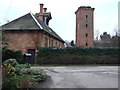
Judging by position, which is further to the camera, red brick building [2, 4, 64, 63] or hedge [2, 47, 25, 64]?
red brick building [2, 4, 64, 63]

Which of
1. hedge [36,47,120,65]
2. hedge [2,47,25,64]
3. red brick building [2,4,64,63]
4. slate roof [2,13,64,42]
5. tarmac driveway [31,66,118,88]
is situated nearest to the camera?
tarmac driveway [31,66,118,88]

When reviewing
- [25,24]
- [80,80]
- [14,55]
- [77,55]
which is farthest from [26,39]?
[80,80]

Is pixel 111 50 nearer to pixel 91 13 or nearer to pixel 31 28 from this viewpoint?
pixel 31 28

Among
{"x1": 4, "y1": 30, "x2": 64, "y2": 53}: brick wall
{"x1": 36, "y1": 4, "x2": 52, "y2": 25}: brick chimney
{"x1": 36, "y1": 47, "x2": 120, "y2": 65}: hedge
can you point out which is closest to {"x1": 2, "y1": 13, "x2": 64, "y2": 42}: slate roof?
{"x1": 4, "y1": 30, "x2": 64, "y2": 53}: brick wall

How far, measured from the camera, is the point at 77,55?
26.8 metres

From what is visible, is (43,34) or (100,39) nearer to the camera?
(43,34)

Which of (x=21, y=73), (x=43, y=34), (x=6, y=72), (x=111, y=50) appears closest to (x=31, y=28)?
(x=43, y=34)

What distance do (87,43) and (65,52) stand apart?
26.8 meters

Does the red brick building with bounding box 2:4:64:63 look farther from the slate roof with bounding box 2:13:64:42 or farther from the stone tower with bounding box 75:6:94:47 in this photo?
the stone tower with bounding box 75:6:94:47

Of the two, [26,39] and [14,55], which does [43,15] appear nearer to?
[26,39]

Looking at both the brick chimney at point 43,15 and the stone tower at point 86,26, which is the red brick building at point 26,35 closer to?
the brick chimney at point 43,15

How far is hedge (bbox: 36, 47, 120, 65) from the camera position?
26.1 m

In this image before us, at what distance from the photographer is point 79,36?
173ft

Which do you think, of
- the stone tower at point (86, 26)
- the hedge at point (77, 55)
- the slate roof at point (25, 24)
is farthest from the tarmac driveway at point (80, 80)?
the stone tower at point (86, 26)
